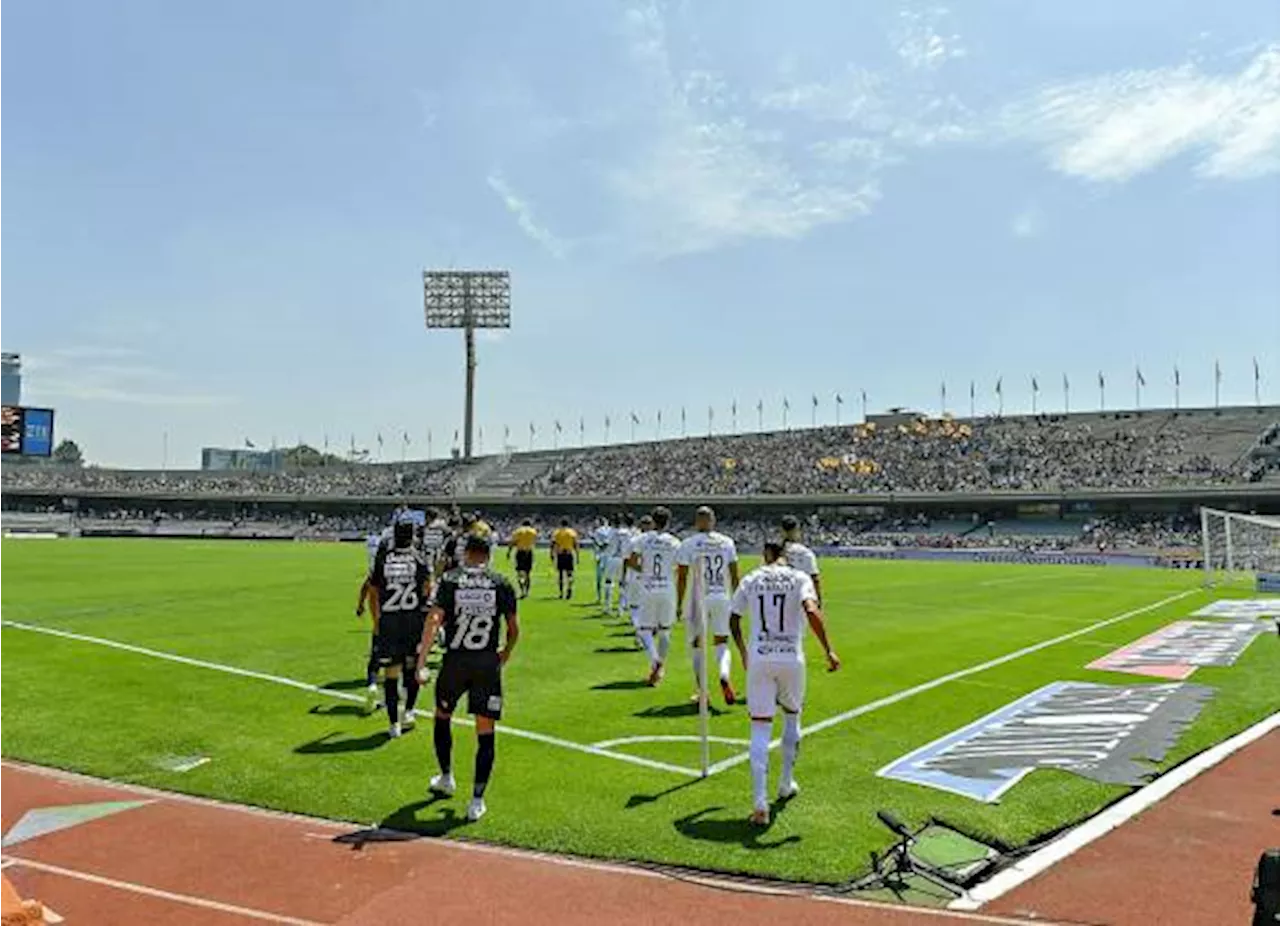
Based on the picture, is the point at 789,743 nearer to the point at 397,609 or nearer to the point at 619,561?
the point at 397,609

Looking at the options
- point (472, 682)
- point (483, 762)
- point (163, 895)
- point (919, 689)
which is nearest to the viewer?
point (163, 895)

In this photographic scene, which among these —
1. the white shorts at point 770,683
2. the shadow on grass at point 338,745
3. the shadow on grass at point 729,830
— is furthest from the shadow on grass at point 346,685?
the white shorts at point 770,683

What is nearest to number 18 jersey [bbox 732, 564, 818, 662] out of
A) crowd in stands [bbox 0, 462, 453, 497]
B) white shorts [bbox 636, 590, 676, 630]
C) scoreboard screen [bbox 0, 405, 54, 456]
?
white shorts [bbox 636, 590, 676, 630]

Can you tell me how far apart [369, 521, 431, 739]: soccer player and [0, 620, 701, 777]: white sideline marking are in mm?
1096

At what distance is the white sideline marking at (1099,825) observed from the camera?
702 centimetres

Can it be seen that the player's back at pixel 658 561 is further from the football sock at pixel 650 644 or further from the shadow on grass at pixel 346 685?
the shadow on grass at pixel 346 685

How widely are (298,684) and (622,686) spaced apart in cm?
444

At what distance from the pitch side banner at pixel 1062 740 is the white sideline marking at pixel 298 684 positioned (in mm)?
2259

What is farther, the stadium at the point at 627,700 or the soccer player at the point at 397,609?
the soccer player at the point at 397,609

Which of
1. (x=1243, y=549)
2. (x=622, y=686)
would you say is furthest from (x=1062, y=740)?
(x=1243, y=549)

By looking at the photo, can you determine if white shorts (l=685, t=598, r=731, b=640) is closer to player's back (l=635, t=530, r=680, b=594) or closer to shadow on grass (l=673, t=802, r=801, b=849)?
player's back (l=635, t=530, r=680, b=594)

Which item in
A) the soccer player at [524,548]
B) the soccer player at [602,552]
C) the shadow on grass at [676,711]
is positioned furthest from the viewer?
the soccer player at [524,548]

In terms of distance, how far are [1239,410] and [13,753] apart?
92304 mm

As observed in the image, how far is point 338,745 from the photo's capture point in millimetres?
10859
